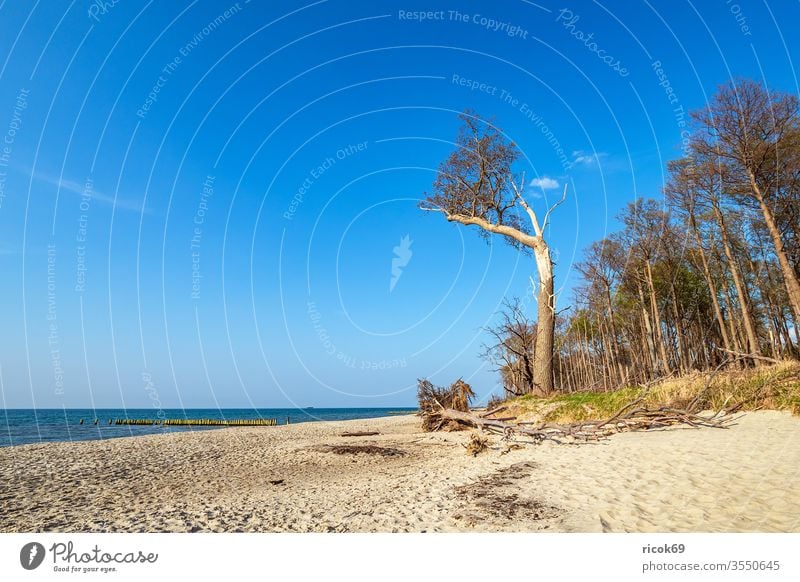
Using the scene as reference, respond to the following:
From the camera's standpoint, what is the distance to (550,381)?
51.7 ft

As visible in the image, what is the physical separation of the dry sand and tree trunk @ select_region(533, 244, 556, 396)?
5355 millimetres

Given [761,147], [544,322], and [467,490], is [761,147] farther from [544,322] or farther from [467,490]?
[467,490]

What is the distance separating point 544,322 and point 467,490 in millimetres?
10169

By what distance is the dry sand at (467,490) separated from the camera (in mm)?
4621

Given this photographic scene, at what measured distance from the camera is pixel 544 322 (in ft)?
49.8

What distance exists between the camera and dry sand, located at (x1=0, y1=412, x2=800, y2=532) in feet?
15.2
